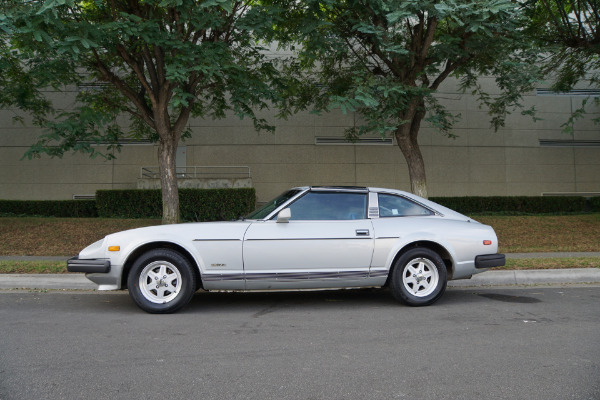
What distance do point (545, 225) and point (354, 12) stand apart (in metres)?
8.44

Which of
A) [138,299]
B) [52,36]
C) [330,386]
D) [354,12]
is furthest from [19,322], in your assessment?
[354,12]

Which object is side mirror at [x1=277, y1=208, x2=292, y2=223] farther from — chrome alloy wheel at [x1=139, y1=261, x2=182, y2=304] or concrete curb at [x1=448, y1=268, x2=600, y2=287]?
concrete curb at [x1=448, y1=268, x2=600, y2=287]

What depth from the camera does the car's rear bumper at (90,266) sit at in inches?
220

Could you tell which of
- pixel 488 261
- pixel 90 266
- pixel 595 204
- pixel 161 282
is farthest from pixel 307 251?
pixel 595 204

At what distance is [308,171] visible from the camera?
18641 millimetres

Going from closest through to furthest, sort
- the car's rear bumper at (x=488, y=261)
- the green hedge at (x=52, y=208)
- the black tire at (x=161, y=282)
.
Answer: the black tire at (x=161, y=282) → the car's rear bumper at (x=488, y=261) → the green hedge at (x=52, y=208)

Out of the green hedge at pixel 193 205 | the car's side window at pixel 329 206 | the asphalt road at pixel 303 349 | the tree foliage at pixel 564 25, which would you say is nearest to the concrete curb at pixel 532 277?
the asphalt road at pixel 303 349

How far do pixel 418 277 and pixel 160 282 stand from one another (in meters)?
3.16

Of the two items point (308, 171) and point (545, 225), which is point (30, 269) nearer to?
point (308, 171)

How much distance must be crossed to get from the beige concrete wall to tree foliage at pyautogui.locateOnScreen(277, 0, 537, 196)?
18.3 ft

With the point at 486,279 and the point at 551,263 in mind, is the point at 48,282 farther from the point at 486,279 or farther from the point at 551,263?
the point at 551,263

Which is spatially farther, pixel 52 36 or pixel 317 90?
pixel 317 90

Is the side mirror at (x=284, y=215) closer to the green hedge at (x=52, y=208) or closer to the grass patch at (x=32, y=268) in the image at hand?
the grass patch at (x=32, y=268)

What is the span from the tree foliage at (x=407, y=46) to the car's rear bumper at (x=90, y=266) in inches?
212
